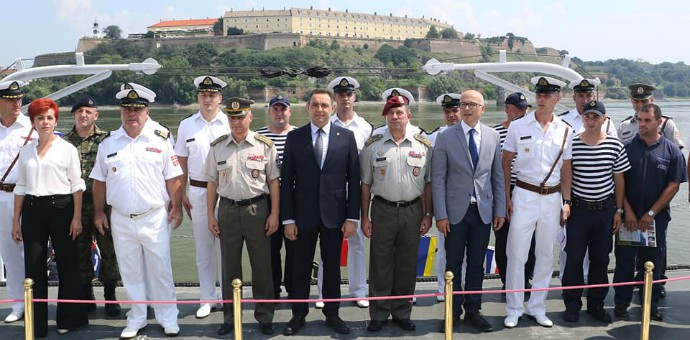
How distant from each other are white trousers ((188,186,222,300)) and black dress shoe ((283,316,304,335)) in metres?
0.83

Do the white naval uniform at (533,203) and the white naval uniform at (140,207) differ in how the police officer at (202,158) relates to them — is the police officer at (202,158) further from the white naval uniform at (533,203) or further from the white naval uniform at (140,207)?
the white naval uniform at (533,203)

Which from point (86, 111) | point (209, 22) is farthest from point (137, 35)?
point (86, 111)

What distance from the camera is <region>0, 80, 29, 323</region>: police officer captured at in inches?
192

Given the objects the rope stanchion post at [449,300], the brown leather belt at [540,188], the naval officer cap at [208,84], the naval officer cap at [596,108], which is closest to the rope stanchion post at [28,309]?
the naval officer cap at [208,84]

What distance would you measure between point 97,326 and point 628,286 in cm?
424

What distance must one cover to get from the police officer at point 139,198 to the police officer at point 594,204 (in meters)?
3.05

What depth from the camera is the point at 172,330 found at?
15.2 feet

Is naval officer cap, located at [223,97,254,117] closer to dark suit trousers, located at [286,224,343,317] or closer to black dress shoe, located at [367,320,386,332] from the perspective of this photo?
dark suit trousers, located at [286,224,343,317]

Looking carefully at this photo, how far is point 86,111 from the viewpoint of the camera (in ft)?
16.0

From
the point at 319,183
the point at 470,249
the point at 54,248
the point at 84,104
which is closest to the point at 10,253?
the point at 54,248

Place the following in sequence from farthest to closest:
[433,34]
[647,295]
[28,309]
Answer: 1. [433,34]
2. [647,295]
3. [28,309]

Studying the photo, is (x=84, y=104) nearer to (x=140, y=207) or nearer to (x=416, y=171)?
(x=140, y=207)

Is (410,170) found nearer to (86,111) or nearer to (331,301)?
(331,301)

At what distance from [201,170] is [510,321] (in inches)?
106
